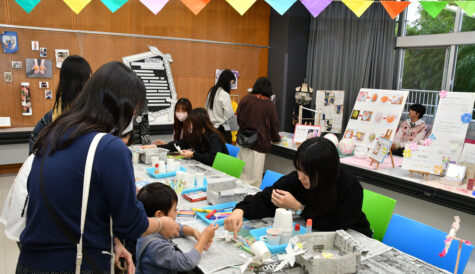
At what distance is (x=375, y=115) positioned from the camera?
3773 mm

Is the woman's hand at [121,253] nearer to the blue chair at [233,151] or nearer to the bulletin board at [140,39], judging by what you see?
the blue chair at [233,151]

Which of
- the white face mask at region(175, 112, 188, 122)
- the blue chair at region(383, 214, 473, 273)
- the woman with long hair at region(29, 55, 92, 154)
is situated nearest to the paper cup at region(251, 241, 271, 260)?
the blue chair at region(383, 214, 473, 273)

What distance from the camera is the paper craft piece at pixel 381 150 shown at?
304 centimetres

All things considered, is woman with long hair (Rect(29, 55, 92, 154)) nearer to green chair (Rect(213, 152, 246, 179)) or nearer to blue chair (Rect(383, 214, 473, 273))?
green chair (Rect(213, 152, 246, 179))

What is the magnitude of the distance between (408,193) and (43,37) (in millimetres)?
4897

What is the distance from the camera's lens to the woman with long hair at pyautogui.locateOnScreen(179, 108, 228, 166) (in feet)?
10.5

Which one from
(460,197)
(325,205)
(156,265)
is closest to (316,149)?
(325,205)

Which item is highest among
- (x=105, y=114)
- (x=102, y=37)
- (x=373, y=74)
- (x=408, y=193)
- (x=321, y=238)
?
(x=102, y=37)

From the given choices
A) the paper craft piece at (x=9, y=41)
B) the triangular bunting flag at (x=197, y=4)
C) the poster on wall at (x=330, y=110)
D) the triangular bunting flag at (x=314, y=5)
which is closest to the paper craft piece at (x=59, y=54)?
the paper craft piece at (x=9, y=41)

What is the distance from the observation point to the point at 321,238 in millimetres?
1507

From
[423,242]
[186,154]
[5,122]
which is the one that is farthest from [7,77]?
[423,242]

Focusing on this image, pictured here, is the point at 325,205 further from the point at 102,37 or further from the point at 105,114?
the point at 102,37

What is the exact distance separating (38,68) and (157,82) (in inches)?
67.0

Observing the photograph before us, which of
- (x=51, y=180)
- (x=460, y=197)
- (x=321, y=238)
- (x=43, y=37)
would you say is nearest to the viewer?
(x=51, y=180)
